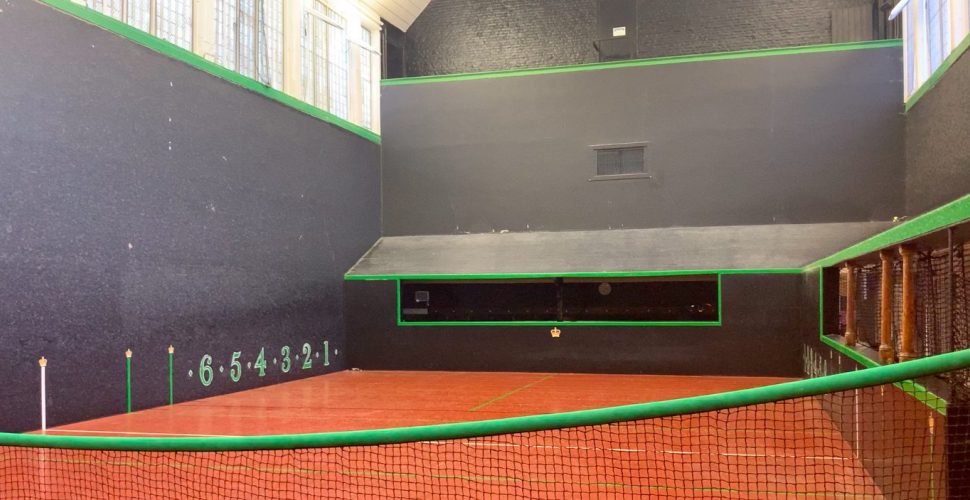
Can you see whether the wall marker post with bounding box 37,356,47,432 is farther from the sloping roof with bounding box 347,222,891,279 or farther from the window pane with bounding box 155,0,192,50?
the sloping roof with bounding box 347,222,891,279

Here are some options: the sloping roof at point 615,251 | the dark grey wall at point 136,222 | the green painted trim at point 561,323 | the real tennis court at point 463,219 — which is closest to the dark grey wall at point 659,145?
the real tennis court at point 463,219

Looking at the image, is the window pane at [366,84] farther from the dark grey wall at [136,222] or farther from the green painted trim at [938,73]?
the green painted trim at [938,73]

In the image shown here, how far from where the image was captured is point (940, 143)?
25.2 ft

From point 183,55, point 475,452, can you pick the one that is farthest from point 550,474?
point 183,55

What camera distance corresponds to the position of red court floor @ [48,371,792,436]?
5.53 meters

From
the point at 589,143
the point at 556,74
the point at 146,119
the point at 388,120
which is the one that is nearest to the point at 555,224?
the point at 589,143

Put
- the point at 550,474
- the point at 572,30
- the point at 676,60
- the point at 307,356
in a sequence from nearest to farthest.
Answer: the point at 550,474, the point at 307,356, the point at 676,60, the point at 572,30

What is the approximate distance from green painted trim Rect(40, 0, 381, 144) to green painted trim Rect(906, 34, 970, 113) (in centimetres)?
621

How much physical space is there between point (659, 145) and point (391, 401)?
4.88m

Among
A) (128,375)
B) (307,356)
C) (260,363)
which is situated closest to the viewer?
(128,375)

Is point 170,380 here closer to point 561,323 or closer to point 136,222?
point 136,222

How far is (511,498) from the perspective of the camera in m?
3.33

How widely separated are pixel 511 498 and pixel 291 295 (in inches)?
222

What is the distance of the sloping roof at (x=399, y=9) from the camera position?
11613 millimetres
